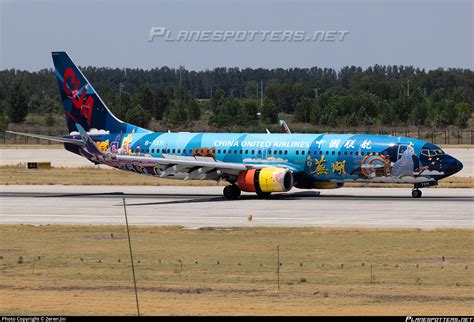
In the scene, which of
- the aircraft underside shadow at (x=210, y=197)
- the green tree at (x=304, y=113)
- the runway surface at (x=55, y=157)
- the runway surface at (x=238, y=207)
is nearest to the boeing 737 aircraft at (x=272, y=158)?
the aircraft underside shadow at (x=210, y=197)

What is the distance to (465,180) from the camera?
7794 centimetres

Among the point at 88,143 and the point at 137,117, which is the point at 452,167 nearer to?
the point at 88,143

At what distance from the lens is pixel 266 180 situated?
6078cm

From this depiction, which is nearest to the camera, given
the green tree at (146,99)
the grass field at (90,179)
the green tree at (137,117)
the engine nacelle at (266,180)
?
the engine nacelle at (266,180)

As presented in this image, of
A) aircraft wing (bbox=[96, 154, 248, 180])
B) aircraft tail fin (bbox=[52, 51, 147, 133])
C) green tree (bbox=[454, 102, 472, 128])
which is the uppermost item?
green tree (bbox=[454, 102, 472, 128])

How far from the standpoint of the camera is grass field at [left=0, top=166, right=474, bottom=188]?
7588 centimetres

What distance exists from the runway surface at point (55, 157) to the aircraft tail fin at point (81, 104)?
31083 mm

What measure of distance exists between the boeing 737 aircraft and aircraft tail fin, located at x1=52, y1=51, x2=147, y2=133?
682 mm

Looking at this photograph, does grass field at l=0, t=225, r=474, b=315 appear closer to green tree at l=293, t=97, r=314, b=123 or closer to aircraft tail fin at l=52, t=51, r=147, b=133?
aircraft tail fin at l=52, t=51, r=147, b=133

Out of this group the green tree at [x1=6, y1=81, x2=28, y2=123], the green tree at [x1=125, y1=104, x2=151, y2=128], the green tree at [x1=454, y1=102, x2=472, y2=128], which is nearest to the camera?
the green tree at [x1=125, y1=104, x2=151, y2=128]

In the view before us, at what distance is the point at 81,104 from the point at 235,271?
37.1 m

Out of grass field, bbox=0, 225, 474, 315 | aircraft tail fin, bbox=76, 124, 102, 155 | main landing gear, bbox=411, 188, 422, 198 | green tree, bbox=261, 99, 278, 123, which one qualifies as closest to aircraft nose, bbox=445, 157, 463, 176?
main landing gear, bbox=411, 188, 422, 198

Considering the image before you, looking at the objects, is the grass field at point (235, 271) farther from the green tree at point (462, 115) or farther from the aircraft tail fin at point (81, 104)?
the green tree at point (462, 115)

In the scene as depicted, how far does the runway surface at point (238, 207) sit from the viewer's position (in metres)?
49.2
